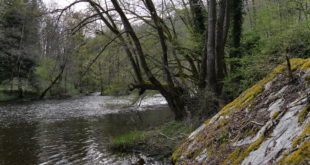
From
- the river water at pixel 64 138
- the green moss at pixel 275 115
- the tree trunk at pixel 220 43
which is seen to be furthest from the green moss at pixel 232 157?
the tree trunk at pixel 220 43

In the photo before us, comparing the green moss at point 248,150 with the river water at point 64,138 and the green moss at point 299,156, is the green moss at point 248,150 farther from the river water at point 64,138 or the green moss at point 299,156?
the river water at point 64,138

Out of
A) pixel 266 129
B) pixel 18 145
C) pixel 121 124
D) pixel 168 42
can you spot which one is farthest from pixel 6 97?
pixel 266 129

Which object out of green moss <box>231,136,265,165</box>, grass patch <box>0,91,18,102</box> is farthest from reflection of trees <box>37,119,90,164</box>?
grass patch <box>0,91,18,102</box>

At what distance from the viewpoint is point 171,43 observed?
9.98 m

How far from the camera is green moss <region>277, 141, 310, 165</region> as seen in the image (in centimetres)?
177

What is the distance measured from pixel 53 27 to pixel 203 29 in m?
6.45

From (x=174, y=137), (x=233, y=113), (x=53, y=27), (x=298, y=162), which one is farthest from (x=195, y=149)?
(x=53, y=27)

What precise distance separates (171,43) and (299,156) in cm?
846

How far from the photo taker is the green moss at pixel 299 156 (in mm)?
1771

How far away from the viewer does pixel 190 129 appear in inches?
321

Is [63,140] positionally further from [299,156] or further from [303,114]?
[299,156]

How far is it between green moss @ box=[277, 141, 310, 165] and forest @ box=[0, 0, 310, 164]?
390 cm

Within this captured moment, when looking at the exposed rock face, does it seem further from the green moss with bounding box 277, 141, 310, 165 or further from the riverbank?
the riverbank

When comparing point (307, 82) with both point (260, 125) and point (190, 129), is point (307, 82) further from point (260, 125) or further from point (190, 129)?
point (190, 129)
